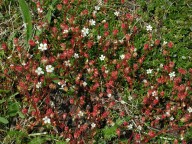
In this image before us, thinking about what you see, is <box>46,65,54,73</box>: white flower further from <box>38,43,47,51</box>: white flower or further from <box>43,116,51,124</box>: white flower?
<box>43,116,51,124</box>: white flower

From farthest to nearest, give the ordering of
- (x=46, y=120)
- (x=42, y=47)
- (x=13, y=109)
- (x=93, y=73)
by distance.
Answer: (x=93, y=73)
(x=42, y=47)
(x=13, y=109)
(x=46, y=120)

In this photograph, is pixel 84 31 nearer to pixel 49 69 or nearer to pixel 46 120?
pixel 49 69

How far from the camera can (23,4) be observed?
5754 mm

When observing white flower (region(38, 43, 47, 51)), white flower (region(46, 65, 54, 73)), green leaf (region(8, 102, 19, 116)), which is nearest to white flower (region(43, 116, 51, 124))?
green leaf (region(8, 102, 19, 116))

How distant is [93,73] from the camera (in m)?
5.68

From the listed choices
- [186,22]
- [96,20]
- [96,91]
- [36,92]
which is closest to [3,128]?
[36,92]

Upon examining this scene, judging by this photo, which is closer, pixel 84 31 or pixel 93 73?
pixel 93 73

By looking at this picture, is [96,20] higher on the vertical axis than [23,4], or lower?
lower

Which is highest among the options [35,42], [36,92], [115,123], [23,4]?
[23,4]

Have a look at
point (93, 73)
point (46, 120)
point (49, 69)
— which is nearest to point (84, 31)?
point (93, 73)

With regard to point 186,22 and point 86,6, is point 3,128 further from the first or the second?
point 186,22

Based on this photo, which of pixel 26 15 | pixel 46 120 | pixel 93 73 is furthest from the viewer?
pixel 26 15

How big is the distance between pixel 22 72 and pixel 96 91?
44.8 inches

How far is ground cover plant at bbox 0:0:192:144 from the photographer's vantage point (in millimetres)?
5316
